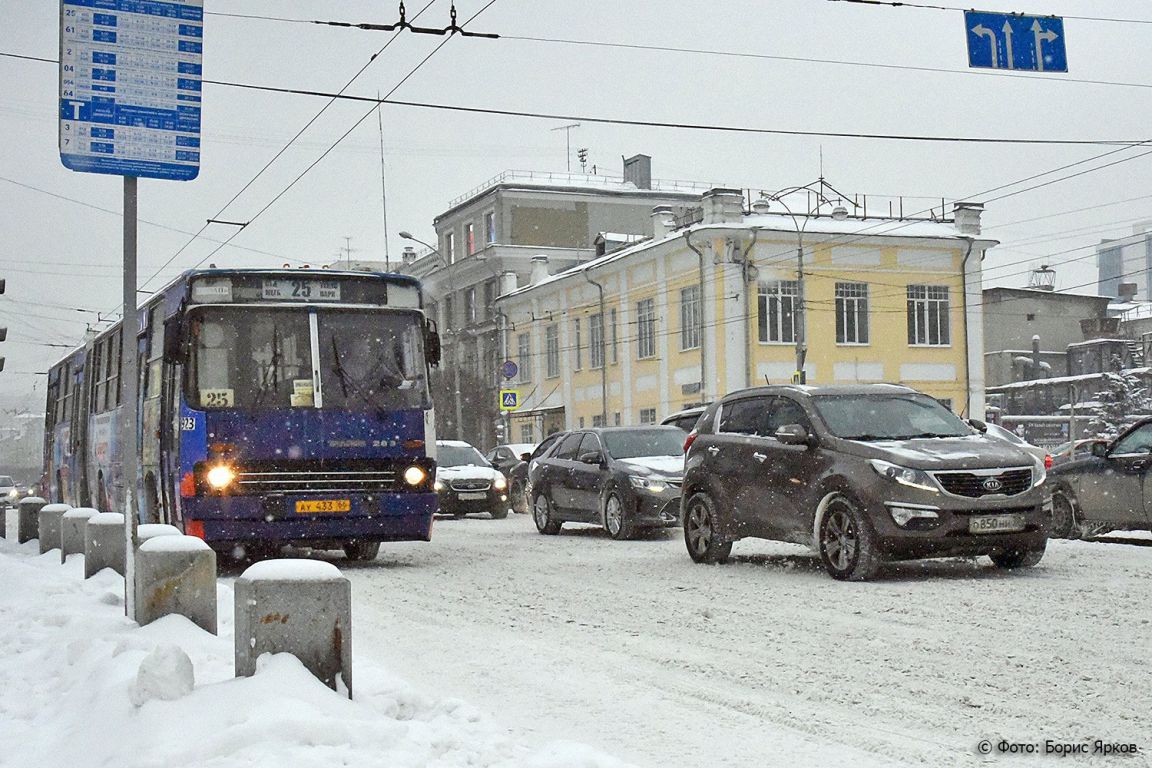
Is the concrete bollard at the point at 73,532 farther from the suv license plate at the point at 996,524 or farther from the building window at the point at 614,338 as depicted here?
the building window at the point at 614,338

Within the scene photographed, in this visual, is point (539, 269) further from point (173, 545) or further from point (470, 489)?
point (173, 545)

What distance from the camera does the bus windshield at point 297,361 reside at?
1343 centimetres

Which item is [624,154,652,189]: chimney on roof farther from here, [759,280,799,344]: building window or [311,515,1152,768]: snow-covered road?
[311,515,1152,768]: snow-covered road

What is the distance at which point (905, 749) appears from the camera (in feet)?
17.7

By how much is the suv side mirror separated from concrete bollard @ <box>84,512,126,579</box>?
582 centimetres

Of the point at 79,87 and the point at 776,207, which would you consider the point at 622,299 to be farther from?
the point at 79,87

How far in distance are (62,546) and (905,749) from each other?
1128 cm

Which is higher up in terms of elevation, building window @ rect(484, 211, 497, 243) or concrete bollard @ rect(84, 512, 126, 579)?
building window @ rect(484, 211, 497, 243)

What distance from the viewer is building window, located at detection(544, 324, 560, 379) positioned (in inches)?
2212

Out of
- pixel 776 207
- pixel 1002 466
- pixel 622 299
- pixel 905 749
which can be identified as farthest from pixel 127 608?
pixel 776 207

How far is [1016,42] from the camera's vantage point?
1553cm

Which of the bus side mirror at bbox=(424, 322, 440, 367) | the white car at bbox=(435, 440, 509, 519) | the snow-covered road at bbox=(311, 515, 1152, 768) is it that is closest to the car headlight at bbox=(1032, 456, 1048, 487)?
the snow-covered road at bbox=(311, 515, 1152, 768)

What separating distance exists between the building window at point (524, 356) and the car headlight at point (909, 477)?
4761cm

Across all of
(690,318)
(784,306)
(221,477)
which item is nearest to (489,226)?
(690,318)
